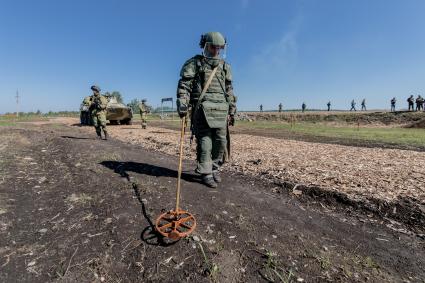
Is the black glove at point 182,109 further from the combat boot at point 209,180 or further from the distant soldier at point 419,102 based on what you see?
the distant soldier at point 419,102

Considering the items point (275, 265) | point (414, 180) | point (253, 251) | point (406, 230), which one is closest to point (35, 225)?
point (253, 251)

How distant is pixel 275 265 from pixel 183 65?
3.84m

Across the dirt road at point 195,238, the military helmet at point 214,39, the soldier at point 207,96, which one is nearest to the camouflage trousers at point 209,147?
the soldier at point 207,96

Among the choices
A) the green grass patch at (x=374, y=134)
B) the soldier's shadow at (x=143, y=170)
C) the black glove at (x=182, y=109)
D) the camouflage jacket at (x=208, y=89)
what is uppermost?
the camouflage jacket at (x=208, y=89)

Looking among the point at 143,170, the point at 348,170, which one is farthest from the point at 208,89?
the point at 348,170

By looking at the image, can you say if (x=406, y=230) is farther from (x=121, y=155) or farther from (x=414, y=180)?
(x=121, y=155)

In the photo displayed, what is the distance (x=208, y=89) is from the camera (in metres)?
5.85

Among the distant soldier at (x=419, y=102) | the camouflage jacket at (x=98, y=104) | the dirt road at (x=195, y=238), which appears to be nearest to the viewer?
the dirt road at (x=195, y=238)

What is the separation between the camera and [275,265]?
3.22 meters

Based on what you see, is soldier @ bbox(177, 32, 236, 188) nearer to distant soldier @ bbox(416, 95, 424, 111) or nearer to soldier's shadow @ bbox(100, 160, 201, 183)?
soldier's shadow @ bbox(100, 160, 201, 183)

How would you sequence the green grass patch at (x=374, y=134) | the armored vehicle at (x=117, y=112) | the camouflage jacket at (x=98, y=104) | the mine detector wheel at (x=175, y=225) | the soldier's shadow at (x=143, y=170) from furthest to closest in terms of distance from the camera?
the armored vehicle at (x=117, y=112) → the green grass patch at (x=374, y=134) → the camouflage jacket at (x=98, y=104) → the soldier's shadow at (x=143, y=170) → the mine detector wheel at (x=175, y=225)

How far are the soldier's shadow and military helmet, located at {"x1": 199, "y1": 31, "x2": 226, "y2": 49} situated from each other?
259 centimetres

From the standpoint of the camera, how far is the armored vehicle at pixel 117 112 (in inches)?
1071

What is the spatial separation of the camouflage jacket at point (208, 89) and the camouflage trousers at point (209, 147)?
0.76 feet
